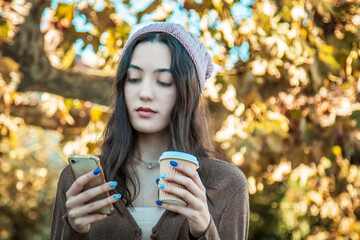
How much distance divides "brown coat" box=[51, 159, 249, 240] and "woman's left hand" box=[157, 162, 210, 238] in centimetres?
16

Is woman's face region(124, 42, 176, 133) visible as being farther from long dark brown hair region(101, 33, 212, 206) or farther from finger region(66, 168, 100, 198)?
finger region(66, 168, 100, 198)

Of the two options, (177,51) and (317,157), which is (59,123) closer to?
(317,157)

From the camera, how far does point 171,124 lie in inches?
82.7

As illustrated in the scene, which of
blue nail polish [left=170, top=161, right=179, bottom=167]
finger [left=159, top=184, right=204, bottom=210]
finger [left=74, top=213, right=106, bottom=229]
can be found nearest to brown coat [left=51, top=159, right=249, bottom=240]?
finger [left=74, top=213, right=106, bottom=229]

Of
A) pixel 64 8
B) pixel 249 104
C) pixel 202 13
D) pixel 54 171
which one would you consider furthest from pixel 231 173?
pixel 54 171

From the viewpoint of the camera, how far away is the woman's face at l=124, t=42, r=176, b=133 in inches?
79.9

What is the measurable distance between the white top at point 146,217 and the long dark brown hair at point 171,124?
5 cm

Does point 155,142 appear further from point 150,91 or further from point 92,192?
point 92,192

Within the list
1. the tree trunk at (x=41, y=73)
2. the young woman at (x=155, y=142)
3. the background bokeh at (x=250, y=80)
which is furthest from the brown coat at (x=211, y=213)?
the tree trunk at (x=41, y=73)

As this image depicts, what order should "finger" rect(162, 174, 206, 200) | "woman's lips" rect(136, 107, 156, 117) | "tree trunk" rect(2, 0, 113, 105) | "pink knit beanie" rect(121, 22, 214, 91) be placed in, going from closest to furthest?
"finger" rect(162, 174, 206, 200)
"woman's lips" rect(136, 107, 156, 117)
"pink knit beanie" rect(121, 22, 214, 91)
"tree trunk" rect(2, 0, 113, 105)

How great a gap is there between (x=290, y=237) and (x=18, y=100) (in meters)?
5.29

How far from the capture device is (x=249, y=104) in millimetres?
3375

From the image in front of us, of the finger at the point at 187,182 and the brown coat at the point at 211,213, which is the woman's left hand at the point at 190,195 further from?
the brown coat at the point at 211,213

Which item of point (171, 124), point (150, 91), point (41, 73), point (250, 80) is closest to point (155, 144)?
point (171, 124)
